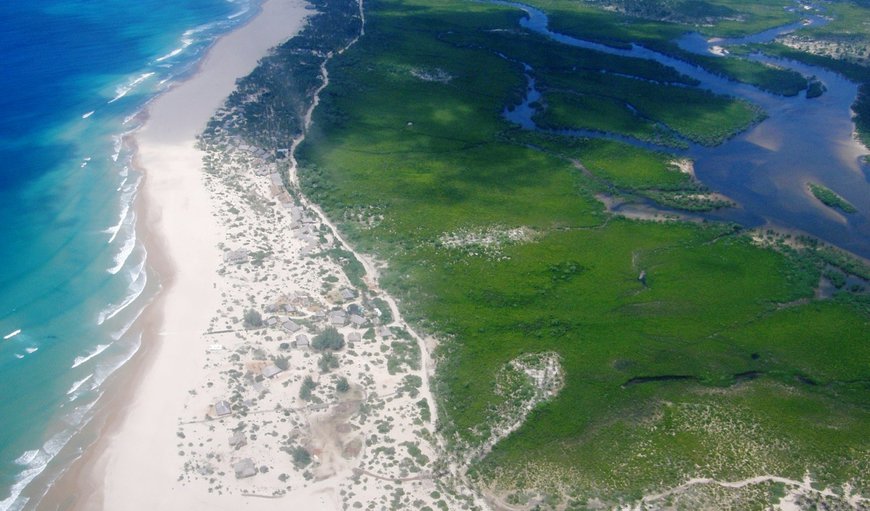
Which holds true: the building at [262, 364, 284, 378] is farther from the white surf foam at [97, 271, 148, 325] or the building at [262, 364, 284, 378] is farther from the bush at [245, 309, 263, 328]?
the white surf foam at [97, 271, 148, 325]

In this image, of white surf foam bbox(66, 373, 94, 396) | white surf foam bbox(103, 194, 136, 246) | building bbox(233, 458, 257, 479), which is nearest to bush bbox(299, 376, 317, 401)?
building bbox(233, 458, 257, 479)

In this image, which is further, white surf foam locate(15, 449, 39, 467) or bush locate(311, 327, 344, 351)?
bush locate(311, 327, 344, 351)

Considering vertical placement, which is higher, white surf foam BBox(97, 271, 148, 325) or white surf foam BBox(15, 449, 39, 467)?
white surf foam BBox(97, 271, 148, 325)

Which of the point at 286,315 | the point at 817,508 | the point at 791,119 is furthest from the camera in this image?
the point at 791,119

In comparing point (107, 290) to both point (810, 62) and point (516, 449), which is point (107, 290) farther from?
point (810, 62)

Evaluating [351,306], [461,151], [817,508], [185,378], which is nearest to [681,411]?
[817,508]
